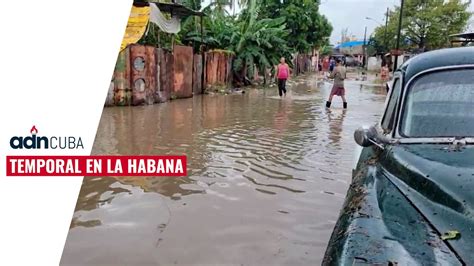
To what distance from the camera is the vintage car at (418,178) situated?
1.69 m

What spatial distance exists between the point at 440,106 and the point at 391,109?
0.50 meters

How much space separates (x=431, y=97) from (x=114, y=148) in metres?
5.54

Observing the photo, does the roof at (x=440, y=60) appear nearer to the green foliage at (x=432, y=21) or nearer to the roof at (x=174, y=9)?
A: the roof at (x=174, y=9)

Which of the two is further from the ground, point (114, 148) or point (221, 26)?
point (221, 26)

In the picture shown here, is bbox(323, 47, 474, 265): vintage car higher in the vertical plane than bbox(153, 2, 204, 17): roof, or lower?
lower

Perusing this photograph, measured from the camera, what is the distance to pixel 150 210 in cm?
454

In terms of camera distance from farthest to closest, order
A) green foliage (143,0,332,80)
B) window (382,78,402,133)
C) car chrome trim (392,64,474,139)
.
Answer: green foliage (143,0,332,80)
window (382,78,402,133)
car chrome trim (392,64,474,139)

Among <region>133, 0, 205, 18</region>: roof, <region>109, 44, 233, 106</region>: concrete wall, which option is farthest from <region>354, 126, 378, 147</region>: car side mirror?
<region>133, 0, 205, 18</region>: roof

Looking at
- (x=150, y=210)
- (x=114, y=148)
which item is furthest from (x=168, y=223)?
(x=114, y=148)

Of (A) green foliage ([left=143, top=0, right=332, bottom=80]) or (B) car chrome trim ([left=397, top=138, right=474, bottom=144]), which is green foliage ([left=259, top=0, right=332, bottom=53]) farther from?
(B) car chrome trim ([left=397, top=138, right=474, bottom=144])

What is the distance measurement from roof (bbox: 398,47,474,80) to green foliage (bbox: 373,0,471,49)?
1636 inches

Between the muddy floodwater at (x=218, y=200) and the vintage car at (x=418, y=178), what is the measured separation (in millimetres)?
1283

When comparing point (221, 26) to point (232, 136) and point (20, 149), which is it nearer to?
point (232, 136)

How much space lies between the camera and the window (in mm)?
3143
